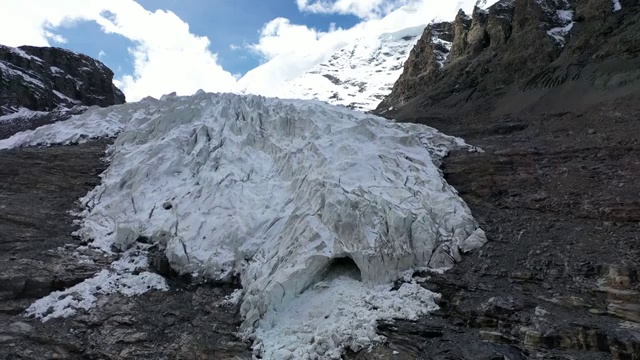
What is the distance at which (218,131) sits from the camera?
1648 centimetres

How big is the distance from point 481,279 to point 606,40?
20.5 m

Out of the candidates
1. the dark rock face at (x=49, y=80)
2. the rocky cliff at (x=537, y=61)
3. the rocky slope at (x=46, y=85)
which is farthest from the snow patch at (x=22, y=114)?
the rocky cliff at (x=537, y=61)

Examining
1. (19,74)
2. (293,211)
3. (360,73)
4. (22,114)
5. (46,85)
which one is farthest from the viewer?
(360,73)

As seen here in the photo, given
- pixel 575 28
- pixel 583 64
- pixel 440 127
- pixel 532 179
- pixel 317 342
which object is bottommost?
pixel 317 342

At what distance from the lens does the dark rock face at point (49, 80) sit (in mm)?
29250

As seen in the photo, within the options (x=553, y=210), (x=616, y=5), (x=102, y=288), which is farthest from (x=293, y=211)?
(x=616, y=5)

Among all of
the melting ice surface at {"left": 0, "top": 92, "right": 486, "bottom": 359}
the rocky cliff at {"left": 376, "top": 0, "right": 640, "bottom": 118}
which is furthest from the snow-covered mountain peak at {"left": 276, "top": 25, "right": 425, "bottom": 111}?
the melting ice surface at {"left": 0, "top": 92, "right": 486, "bottom": 359}

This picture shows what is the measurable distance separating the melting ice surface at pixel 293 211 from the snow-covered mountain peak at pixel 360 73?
72214 mm

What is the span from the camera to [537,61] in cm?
2695

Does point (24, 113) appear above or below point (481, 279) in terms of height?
above

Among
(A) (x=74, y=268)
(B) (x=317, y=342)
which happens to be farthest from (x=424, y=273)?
(A) (x=74, y=268)

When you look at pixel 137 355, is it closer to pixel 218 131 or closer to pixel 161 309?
pixel 161 309

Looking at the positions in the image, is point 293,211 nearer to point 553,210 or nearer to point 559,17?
point 553,210

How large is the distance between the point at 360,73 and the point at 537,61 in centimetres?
10714
